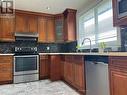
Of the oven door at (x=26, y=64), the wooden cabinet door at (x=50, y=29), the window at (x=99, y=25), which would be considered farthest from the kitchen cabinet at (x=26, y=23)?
the window at (x=99, y=25)

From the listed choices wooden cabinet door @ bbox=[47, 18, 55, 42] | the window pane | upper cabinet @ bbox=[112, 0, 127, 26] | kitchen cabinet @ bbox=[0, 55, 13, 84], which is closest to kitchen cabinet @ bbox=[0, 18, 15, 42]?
kitchen cabinet @ bbox=[0, 55, 13, 84]

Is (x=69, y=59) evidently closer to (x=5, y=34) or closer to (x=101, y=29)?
(x=101, y=29)

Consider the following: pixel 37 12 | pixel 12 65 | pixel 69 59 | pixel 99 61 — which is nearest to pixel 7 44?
pixel 12 65

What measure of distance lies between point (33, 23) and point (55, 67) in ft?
6.01

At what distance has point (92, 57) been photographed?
7.80 feet

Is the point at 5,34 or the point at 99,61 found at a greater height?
the point at 5,34

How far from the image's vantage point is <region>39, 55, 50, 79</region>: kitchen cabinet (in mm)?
4389

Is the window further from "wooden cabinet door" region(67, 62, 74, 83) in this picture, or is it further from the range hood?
the range hood

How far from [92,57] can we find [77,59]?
0.56 m

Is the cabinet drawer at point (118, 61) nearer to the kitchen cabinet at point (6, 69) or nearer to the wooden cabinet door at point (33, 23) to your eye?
the kitchen cabinet at point (6, 69)

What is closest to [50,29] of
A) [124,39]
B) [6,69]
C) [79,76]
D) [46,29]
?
[46,29]

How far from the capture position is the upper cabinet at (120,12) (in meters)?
1.92

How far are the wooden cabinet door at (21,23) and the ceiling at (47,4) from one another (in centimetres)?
33

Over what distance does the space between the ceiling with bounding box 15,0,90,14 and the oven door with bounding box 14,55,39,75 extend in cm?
162
